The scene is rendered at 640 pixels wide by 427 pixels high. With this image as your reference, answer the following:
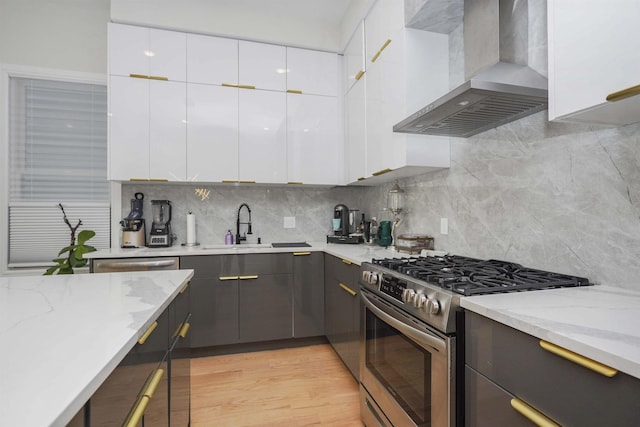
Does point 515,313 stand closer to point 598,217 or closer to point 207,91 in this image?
point 598,217

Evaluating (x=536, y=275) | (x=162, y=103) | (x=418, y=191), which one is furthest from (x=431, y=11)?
(x=162, y=103)

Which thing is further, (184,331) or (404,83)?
(404,83)

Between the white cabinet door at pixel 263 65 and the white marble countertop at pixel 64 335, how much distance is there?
209 cm

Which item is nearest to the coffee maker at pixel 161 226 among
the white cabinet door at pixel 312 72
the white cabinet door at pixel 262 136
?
the white cabinet door at pixel 262 136

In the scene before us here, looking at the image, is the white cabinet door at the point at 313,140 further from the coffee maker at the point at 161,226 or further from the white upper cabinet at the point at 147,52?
the coffee maker at the point at 161,226

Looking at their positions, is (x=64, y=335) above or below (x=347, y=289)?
above

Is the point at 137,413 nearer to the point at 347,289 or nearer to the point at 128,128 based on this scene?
the point at 347,289

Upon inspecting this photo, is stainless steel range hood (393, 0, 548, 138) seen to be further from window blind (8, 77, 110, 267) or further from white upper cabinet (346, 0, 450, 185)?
window blind (8, 77, 110, 267)

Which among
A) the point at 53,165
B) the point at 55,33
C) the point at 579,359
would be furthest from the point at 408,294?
the point at 55,33

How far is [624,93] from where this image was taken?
0.81 m

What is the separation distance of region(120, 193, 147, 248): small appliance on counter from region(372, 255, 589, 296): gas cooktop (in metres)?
2.17

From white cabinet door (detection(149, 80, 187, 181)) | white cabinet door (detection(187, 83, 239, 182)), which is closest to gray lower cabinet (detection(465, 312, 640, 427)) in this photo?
white cabinet door (detection(187, 83, 239, 182))

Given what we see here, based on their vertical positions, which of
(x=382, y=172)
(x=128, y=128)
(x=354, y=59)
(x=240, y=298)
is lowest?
(x=240, y=298)

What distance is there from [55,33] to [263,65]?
6.16 feet
